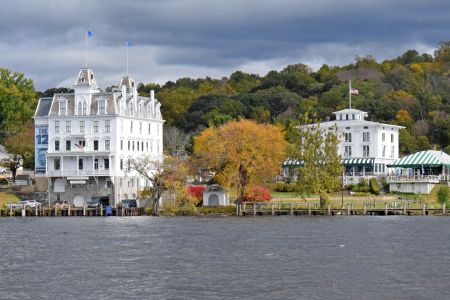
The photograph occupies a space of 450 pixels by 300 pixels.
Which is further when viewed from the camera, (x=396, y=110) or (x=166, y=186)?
(x=396, y=110)

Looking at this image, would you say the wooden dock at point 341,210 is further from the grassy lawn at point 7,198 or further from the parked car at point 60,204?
the grassy lawn at point 7,198

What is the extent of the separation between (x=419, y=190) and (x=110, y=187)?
1702 inches

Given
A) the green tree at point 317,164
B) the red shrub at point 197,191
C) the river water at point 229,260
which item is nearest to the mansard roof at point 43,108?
the red shrub at point 197,191

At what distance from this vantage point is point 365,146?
15100cm

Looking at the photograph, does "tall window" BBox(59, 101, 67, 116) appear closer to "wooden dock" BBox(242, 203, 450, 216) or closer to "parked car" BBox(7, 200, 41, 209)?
"parked car" BBox(7, 200, 41, 209)

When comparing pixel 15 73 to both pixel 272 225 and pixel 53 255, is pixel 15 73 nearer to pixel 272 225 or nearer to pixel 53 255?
pixel 272 225

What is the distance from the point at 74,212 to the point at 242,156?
24061mm

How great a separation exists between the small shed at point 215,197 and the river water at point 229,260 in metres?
18.2

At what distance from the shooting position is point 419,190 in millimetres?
133375

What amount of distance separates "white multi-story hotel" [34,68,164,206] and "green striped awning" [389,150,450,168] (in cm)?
3890

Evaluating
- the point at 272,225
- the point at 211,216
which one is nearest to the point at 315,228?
the point at 272,225

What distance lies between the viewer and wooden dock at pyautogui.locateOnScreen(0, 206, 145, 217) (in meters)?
121

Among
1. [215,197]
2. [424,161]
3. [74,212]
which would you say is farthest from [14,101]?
[424,161]

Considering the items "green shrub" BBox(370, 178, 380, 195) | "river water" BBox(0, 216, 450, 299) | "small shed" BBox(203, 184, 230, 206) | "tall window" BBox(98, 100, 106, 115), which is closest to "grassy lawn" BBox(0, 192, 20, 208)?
"tall window" BBox(98, 100, 106, 115)
